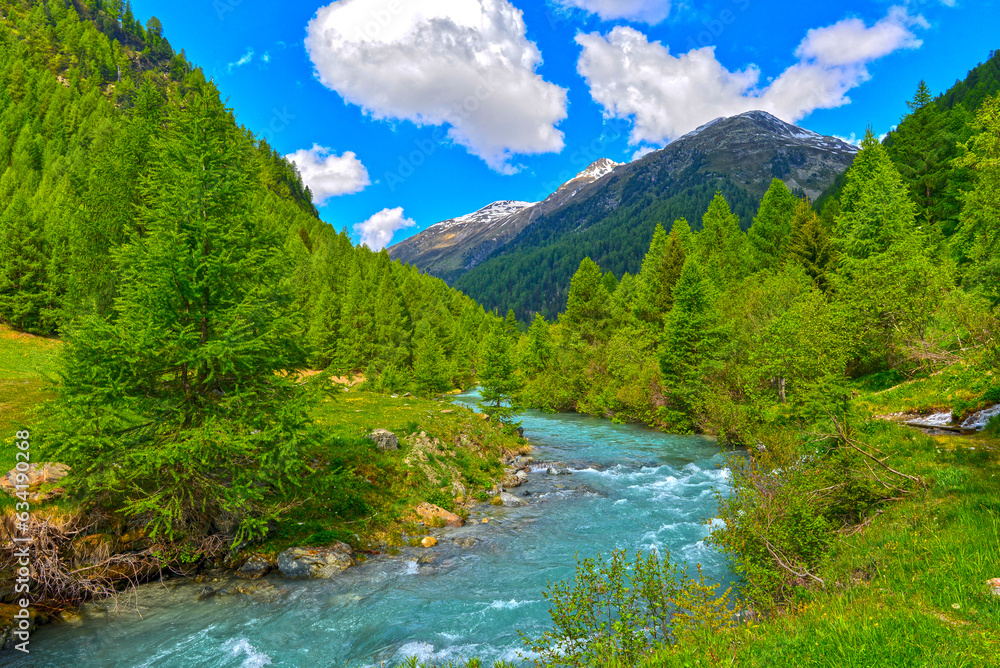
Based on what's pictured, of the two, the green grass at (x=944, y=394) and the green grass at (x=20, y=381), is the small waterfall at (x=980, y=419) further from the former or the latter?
the green grass at (x=20, y=381)

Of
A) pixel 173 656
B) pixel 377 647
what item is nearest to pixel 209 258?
pixel 173 656

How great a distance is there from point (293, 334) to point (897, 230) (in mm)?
41221

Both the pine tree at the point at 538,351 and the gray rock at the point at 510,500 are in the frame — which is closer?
the gray rock at the point at 510,500

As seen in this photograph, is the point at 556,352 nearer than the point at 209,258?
No

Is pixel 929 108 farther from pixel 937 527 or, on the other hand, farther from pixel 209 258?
pixel 209 258

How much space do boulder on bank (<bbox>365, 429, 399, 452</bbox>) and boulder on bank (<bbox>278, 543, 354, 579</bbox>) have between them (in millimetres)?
6482

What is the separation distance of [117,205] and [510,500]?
25.6 metres

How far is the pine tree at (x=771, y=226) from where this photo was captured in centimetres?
5675

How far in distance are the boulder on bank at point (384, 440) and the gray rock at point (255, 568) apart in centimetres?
772

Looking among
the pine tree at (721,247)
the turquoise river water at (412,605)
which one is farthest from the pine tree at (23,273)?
the pine tree at (721,247)

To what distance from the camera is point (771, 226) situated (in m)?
58.6

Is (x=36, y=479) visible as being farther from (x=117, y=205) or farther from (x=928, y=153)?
(x=928, y=153)

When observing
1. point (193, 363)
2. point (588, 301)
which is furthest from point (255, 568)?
point (588, 301)

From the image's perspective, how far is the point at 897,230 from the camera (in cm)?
3328
